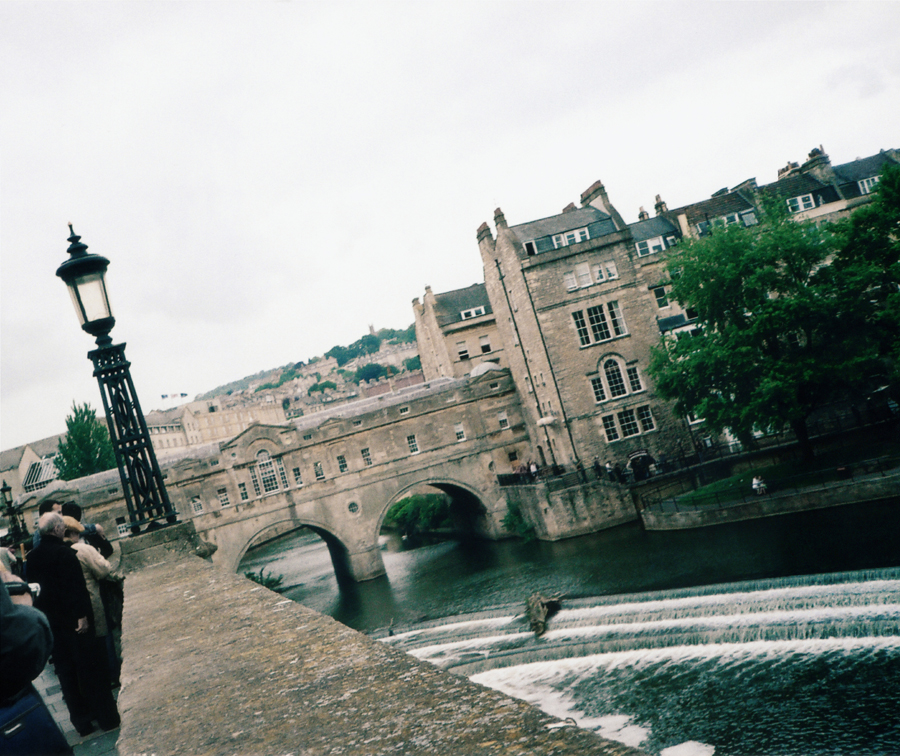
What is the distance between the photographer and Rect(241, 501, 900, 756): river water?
14.1m

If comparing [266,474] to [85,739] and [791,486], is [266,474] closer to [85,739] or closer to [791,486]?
[791,486]

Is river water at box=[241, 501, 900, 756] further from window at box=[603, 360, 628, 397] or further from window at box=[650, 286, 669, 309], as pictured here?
window at box=[650, 286, 669, 309]

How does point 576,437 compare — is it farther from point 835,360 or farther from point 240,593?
point 240,593

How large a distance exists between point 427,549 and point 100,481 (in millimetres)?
21260

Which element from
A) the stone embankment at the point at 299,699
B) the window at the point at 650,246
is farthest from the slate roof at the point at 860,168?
the stone embankment at the point at 299,699

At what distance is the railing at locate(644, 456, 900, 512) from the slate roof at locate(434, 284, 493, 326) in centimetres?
2945

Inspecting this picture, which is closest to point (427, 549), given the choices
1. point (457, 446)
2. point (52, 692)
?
point (457, 446)

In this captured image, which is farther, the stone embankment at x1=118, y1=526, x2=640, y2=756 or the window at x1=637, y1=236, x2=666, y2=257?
the window at x1=637, y1=236, x2=666, y2=257

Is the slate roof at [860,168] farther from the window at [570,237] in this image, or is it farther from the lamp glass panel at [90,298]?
the lamp glass panel at [90,298]

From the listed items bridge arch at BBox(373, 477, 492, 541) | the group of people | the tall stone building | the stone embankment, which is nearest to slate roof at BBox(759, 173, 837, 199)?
the tall stone building

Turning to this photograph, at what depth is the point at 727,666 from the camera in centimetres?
1670

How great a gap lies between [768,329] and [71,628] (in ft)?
99.2

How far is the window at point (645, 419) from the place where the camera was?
40.7 m

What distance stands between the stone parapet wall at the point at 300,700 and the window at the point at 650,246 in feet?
145
